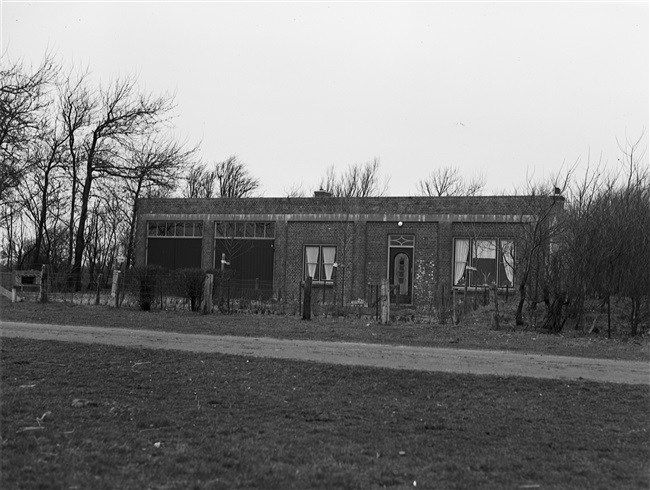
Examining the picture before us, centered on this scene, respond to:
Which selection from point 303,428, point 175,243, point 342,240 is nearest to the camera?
point 303,428

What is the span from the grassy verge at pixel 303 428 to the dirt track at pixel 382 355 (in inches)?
33.0

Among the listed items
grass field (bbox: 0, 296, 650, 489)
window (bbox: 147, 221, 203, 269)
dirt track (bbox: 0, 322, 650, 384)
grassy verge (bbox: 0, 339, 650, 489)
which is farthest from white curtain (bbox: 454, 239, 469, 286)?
grassy verge (bbox: 0, 339, 650, 489)

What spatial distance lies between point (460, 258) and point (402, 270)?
97.3 inches

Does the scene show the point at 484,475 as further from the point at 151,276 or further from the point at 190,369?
the point at 151,276

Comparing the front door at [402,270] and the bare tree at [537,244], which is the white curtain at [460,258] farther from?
the bare tree at [537,244]

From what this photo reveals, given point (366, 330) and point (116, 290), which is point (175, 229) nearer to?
point (116, 290)

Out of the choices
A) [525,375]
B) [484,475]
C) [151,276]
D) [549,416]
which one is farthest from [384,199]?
[484,475]

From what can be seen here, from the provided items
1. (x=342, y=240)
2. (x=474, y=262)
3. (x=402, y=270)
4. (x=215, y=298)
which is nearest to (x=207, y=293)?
(x=215, y=298)

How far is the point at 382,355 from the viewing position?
37.3 ft

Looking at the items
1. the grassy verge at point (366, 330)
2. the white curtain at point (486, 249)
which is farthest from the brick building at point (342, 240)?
the grassy verge at point (366, 330)

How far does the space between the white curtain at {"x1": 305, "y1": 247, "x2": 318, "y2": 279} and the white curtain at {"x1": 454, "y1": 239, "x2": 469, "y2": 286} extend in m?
6.08

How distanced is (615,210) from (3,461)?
15.4 m

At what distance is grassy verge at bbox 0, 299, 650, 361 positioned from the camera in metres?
13.4

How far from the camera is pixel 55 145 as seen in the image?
3319 cm
